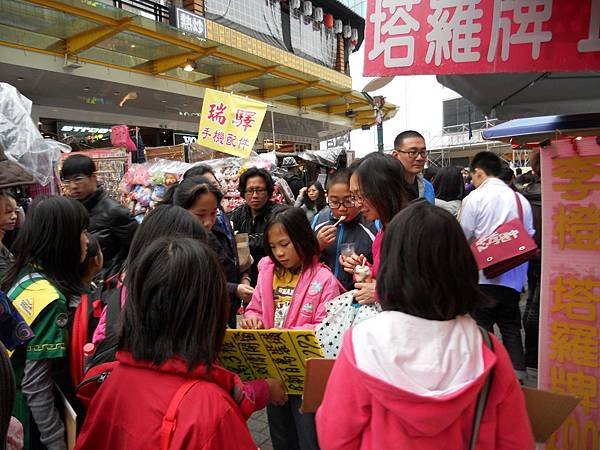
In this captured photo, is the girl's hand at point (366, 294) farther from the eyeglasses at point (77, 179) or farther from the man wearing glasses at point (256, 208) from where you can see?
the eyeglasses at point (77, 179)

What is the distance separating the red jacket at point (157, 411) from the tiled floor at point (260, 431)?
6.61ft

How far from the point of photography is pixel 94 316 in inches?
72.9

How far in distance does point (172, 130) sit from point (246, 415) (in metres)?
14.5

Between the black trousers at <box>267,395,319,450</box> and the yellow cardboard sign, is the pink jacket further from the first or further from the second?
the yellow cardboard sign

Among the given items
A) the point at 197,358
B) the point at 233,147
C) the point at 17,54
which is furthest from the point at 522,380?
the point at 17,54

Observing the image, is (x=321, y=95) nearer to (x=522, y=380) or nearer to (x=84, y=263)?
(x=522, y=380)

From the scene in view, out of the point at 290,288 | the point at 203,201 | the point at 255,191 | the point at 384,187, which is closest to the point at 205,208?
the point at 203,201

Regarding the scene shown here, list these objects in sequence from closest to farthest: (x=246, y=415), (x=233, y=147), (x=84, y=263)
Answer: (x=246, y=415) < (x=84, y=263) < (x=233, y=147)

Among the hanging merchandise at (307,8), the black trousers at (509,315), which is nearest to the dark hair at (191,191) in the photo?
the black trousers at (509,315)

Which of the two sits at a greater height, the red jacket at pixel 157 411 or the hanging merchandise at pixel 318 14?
the hanging merchandise at pixel 318 14

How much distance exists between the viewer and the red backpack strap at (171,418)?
1.17m

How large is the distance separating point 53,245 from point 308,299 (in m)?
1.18

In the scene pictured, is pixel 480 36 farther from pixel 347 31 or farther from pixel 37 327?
pixel 347 31

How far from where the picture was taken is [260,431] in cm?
334
